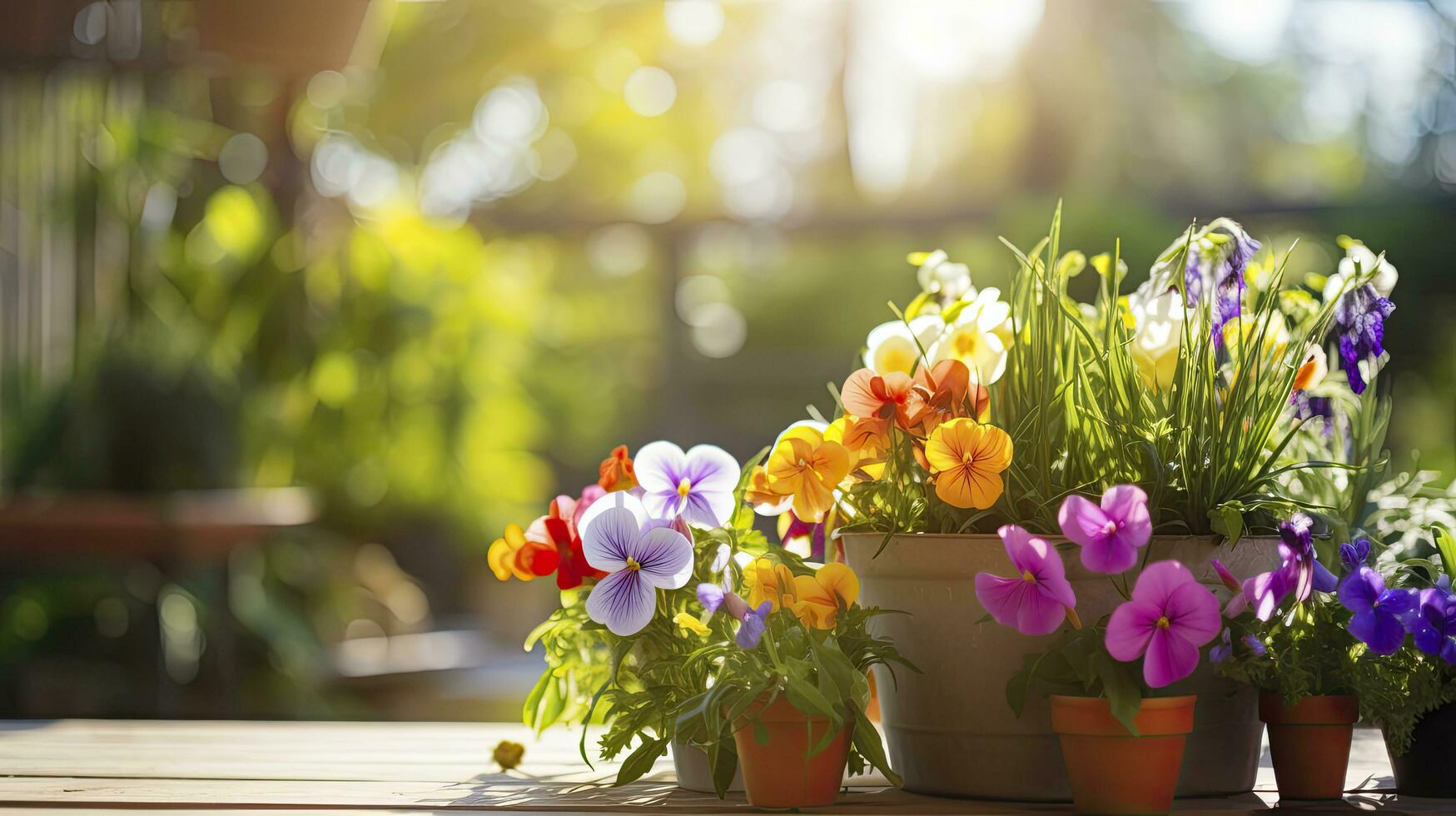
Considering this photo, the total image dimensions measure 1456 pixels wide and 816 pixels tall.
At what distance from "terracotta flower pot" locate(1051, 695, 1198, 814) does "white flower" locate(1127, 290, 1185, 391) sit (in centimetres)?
25

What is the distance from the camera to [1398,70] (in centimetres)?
577

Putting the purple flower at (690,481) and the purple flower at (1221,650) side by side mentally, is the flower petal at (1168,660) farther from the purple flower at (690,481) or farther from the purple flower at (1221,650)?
the purple flower at (690,481)

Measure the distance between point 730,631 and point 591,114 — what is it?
964cm

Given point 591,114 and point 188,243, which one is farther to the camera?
point 591,114

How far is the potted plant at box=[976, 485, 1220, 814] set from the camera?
0.71 meters

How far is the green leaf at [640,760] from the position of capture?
823 millimetres

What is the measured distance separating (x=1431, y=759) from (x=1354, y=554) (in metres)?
0.17

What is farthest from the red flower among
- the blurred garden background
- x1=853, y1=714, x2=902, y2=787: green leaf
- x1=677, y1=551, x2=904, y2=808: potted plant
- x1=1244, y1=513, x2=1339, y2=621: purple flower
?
the blurred garden background

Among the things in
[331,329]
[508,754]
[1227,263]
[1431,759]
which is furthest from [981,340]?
[331,329]

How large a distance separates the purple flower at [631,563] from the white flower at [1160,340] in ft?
1.20

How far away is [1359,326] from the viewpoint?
85cm

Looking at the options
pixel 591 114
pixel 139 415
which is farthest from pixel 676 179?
pixel 139 415

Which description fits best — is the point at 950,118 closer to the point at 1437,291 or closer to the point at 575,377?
the point at 575,377

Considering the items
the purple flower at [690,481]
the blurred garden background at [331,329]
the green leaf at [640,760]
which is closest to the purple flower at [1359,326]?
the blurred garden background at [331,329]
